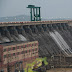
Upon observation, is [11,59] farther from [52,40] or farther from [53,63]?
[52,40]

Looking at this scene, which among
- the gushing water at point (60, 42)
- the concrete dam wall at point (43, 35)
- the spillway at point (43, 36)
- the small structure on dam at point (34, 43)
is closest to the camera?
the small structure on dam at point (34, 43)

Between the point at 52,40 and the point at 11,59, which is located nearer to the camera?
the point at 11,59

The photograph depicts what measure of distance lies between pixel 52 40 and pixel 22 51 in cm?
3970

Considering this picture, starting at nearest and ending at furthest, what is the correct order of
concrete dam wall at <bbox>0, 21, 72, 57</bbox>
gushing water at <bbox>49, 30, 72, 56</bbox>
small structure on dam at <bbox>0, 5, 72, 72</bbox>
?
1. small structure on dam at <bbox>0, 5, 72, 72</bbox>
2. concrete dam wall at <bbox>0, 21, 72, 57</bbox>
3. gushing water at <bbox>49, 30, 72, 56</bbox>

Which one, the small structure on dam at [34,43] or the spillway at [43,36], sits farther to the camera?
the spillway at [43,36]

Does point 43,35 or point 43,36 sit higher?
point 43,35

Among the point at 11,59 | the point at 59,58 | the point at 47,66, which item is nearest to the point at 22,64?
the point at 11,59

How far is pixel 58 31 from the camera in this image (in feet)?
434

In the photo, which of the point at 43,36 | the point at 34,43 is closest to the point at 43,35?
the point at 43,36

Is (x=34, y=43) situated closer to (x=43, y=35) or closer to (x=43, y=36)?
(x=43, y=36)

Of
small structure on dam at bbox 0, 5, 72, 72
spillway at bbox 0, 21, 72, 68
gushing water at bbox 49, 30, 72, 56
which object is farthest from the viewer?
gushing water at bbox 49, 30, 72, 56

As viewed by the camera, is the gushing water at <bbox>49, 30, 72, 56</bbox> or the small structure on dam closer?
the small structure on dam

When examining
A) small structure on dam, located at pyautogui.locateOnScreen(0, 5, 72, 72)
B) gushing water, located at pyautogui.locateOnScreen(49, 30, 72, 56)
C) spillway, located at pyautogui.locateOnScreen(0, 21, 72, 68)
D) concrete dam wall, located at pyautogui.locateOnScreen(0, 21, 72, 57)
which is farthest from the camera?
gushing water, located at pyautogui.locateOnScreen(49, 30, 72, 56)

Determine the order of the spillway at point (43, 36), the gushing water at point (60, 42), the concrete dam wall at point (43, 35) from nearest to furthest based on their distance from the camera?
the spillway at point (43, 36) < the concrete dam wall at point (43, 35) < the gushing water at point (60, 42)
